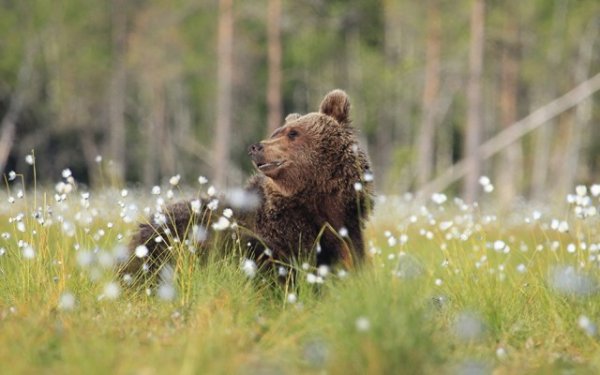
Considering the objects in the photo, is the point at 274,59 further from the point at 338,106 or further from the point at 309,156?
the point at 309,156

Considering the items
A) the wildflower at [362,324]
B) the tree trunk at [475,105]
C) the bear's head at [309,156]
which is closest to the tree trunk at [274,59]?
the tree trunk at [475,105]

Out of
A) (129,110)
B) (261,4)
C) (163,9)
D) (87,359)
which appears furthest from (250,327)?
(129,110)

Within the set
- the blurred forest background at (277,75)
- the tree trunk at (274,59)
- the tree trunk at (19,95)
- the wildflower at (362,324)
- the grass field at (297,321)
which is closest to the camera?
the wildflower at (362,324)

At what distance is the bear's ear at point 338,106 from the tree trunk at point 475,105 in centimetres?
1463

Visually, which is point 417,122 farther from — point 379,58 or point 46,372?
point 46,372

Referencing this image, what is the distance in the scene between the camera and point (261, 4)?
2469cm

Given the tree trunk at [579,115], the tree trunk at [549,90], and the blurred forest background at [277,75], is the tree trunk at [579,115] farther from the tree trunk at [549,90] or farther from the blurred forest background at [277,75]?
the tree trunk at [549,90]

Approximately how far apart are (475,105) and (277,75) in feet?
22.0

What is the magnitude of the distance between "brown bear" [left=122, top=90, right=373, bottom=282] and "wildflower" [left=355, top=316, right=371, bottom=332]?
2181 millimetres

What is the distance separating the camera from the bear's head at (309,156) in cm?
631

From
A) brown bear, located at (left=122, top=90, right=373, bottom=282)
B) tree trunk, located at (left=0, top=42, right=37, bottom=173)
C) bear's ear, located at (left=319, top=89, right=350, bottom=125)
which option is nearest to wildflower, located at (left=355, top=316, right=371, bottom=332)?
brown bear, located at (left=122, top=90, right=373, bottom=282)

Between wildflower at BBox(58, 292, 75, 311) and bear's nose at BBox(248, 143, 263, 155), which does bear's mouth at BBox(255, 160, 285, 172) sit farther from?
wildflower at BBox(58, 292, 75, 311)

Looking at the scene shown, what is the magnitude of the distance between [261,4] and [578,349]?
20735 mm

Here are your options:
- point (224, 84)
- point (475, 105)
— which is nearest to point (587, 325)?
point (475, 105)
